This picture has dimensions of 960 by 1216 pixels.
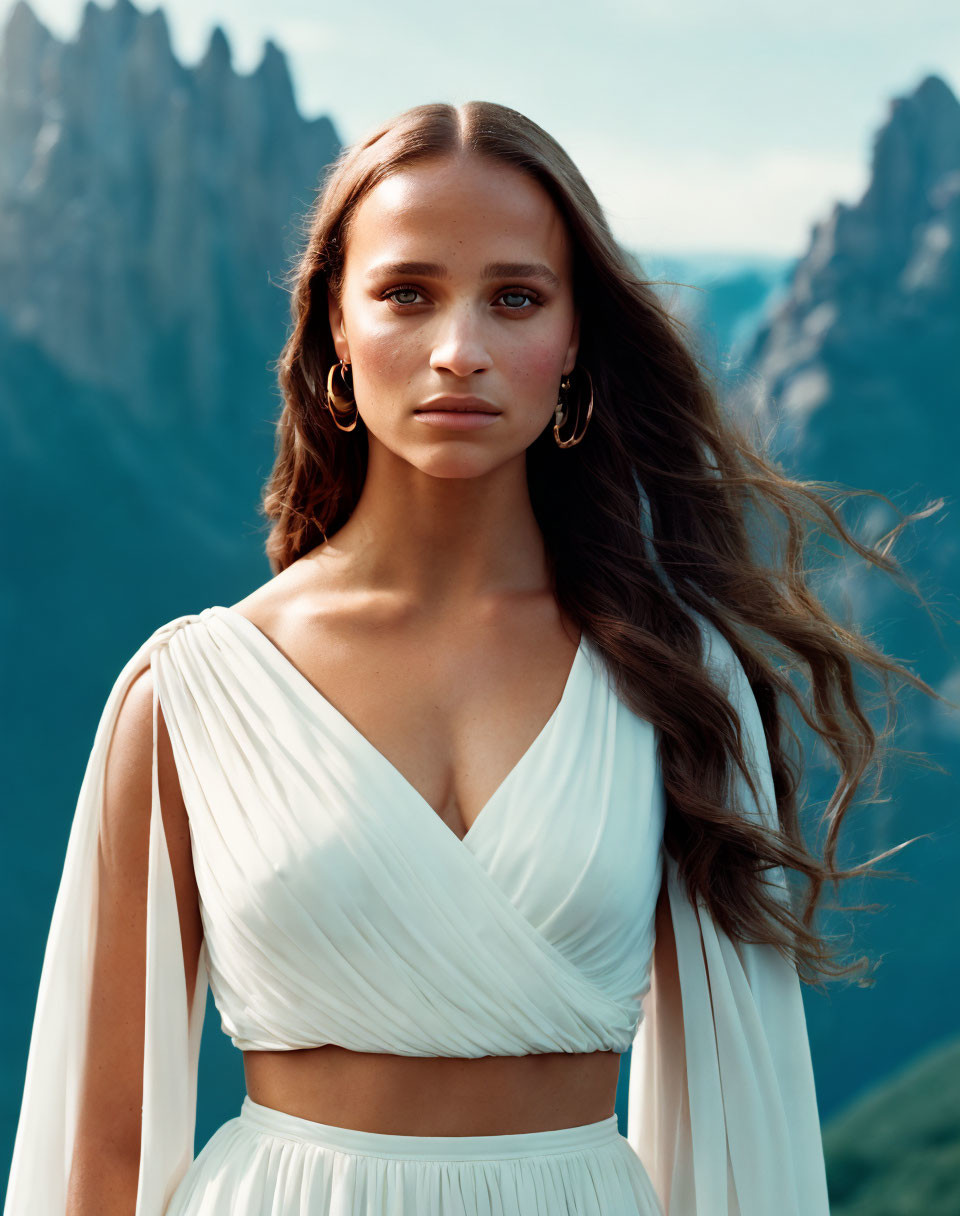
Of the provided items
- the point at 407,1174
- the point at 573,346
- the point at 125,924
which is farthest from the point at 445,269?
the point at 407,1174

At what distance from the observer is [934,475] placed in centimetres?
701

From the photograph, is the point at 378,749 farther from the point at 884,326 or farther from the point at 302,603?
the point at 884,326

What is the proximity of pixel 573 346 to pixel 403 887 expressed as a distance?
2.12ft

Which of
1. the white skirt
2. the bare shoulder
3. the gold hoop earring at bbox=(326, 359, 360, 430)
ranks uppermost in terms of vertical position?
the gold hoop earring at bbox=(326, 359, 360, 430)

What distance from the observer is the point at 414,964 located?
145cm

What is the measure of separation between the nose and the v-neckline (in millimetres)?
365

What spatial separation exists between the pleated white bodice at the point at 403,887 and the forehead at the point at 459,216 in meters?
0.48

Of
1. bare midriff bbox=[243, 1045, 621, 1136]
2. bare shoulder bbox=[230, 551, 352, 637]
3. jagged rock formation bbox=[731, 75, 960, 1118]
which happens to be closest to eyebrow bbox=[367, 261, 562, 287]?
bare shoulder bbox=[230, 551, 352, 637]

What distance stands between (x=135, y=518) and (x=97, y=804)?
5.60m

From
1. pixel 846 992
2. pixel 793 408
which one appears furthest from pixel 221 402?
pixel 846 992

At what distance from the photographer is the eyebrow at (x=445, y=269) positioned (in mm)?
1511

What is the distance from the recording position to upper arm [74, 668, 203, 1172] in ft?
5.27

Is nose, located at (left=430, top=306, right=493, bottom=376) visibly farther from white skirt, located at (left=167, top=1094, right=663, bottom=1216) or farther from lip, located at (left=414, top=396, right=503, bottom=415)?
white skirt, located at (left=167, top=1094, right=663, bottom=1216)

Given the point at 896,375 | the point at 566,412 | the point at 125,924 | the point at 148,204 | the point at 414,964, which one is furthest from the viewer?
the point at 148,204
